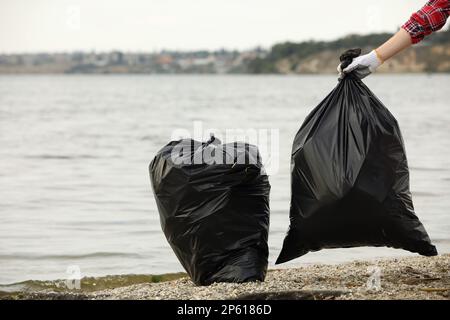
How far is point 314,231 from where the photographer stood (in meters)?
4.29

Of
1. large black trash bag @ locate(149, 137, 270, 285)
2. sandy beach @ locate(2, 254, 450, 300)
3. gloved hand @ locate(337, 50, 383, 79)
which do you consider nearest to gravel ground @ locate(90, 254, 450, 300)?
sandy beach @ locate(2, 254, 450, 300)

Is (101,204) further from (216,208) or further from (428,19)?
(428,19)

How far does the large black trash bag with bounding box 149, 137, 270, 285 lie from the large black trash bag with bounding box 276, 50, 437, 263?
223 mm

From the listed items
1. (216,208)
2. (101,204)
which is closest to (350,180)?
(216,208)

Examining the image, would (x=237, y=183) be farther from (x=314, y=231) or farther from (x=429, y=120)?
(x=429, y=120)

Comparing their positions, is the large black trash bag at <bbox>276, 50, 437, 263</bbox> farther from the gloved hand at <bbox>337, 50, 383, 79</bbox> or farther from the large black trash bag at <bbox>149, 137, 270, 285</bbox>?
the large black trash bag at <bbox>149, 137, 270, 285</bbox>

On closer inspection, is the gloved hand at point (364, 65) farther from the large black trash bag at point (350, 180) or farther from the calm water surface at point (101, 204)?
the calm water surface at point (101, 204)

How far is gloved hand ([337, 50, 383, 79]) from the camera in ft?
14.0

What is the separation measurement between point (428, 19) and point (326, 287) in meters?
1.47

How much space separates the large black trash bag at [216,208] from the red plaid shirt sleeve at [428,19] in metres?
1.04

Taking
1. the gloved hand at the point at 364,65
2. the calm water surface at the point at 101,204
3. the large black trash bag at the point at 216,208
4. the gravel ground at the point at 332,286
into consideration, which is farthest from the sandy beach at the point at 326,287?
the calm water surface at the point at 101,204
